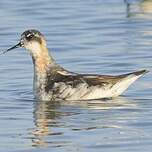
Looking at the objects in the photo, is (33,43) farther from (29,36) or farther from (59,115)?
(59,115)

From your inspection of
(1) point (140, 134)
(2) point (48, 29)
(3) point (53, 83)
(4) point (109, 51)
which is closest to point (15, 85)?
(3) point (53, 83)

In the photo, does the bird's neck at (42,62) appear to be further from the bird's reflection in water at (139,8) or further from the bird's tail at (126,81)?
the bird's reflection in water at (139,8)

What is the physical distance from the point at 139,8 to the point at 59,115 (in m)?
14.0

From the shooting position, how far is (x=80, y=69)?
872 inches

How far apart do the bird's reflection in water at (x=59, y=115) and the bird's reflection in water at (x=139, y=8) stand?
10.3 meters

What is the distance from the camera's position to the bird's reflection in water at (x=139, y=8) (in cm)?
2988

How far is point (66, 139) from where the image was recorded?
51.5 feet

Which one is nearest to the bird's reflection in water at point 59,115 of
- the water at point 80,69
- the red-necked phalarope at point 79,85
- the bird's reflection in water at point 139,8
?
the water at point 80,69

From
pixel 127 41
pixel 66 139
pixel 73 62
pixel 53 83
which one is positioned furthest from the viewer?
pixel 127 41

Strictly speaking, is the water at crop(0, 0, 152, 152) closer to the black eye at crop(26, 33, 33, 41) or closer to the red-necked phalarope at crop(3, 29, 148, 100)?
the red-necked phalarope at crop(3, 29, 148, 100)

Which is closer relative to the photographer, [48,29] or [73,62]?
[73,62]

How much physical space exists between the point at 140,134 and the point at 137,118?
1403 millimetres

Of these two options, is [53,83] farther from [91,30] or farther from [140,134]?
[91,30]

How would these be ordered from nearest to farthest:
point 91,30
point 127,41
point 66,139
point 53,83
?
point 66,139 → point 53,83 → point 127,41 → point 91,30
